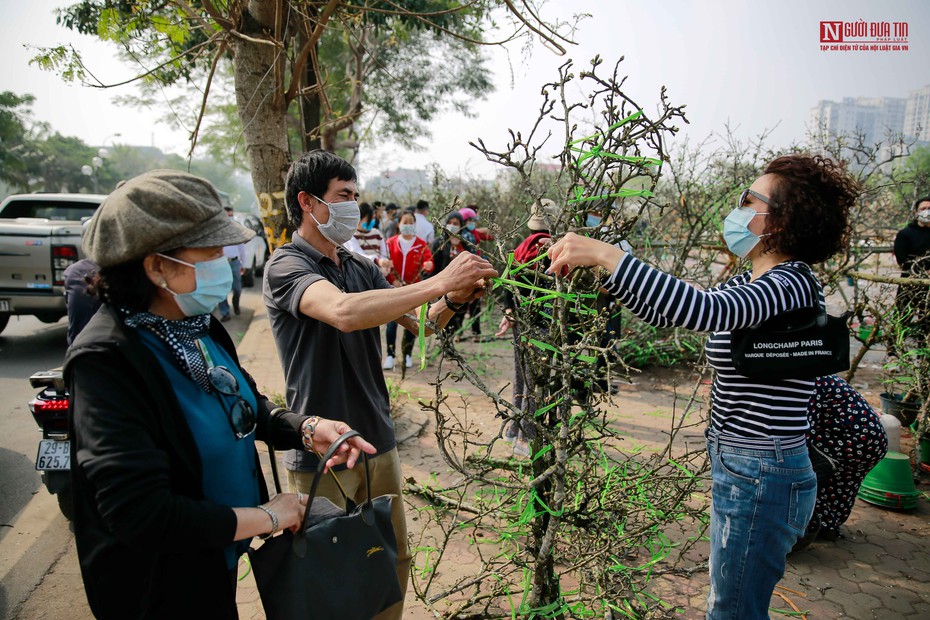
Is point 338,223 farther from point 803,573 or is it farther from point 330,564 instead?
point 803,573

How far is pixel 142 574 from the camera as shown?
1373mm

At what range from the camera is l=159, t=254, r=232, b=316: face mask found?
1.50 meters

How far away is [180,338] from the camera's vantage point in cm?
150

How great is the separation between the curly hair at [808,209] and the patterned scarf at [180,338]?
1.72m

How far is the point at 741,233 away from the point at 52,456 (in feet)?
12.3

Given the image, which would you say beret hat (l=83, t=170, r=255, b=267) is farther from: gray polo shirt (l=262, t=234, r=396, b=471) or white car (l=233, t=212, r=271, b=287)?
white car (l=233, t=212, r=271, b=287)

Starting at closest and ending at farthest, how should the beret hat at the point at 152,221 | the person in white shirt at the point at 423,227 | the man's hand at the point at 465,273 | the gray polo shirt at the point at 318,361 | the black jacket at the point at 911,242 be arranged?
the beret hat at the point at 152,221
the man's hand at the point at 465,273
the gray polo shirt at the point at 318,361
the black jacket at the point at 911,242
the person in white shirt at the point at 423,227

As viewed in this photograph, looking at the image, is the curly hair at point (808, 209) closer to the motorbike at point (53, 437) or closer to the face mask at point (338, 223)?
the face mask at point (338, 223)

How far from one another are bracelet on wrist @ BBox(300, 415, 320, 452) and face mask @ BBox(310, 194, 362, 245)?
0.83 m

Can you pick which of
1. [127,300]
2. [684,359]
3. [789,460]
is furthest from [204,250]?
[684,359]

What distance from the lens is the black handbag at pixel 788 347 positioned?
170 centimetres

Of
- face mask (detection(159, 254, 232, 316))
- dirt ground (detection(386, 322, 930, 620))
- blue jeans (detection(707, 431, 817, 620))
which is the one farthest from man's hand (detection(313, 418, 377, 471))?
blue jeans (detection(707, 431, 817, 620))

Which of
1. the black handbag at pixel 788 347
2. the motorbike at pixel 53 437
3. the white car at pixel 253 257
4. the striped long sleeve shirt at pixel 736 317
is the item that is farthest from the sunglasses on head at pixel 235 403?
the white car at pixel 253 257

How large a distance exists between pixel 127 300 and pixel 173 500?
1.61 ft
